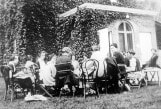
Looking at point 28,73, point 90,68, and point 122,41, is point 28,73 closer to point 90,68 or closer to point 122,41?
point 90,68

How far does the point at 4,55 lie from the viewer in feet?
41.4

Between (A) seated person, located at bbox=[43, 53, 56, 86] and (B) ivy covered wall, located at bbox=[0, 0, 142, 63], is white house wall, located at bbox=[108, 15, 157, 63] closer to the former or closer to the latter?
(B) ivy covered wall, located at bbox=[0, 0, 142, 63]

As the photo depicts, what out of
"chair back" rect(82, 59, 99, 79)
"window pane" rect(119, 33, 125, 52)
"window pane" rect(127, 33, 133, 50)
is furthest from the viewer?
"window pane" rect(127, 33, 133, 50)

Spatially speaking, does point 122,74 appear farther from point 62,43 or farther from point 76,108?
point 62,43

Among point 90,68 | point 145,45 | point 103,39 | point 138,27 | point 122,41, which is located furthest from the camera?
point 145,45

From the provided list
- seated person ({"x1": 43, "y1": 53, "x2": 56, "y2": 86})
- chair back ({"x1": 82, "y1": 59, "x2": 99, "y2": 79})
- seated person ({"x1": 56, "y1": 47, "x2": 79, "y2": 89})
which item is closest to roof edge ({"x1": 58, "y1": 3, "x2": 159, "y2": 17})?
seated person ({"x1": 56, "y1": 47, "x2": 79, "y2": 89})

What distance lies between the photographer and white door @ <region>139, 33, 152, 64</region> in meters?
12.9

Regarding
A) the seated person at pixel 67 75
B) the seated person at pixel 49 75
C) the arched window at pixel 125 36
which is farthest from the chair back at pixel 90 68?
the arched window at pixel 125 36

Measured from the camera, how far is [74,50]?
437 inches

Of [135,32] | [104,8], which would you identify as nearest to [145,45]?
[135,32]

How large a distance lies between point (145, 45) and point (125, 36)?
1.43 metres

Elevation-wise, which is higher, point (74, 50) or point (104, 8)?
point (104, 8)

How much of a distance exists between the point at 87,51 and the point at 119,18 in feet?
8.73

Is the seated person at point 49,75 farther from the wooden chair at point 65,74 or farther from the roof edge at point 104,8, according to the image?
the roof edge at point 104,8
